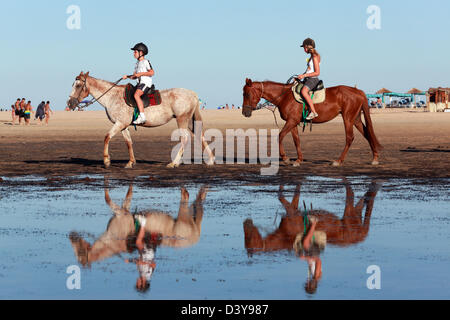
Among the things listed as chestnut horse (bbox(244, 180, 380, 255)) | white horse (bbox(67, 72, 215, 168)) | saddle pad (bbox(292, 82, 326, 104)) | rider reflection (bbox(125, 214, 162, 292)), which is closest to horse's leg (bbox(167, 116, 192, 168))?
white horse (bbox(67, 72, 215, 168))

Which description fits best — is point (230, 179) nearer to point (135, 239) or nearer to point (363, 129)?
point (363, 129)

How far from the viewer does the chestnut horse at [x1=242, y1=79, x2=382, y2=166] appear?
19.9 meters

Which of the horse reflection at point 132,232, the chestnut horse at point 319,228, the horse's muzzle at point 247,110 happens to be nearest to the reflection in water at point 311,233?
the chestnut horse at point 319,228

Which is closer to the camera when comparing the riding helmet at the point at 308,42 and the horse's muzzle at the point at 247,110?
the riding helmet at the point at 308,42

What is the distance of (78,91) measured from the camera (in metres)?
19.6

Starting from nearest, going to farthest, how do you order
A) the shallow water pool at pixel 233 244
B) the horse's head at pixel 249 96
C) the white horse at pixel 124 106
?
1. the shallow water pool at pixel 233 244
2. the white horse at pixel 124 106
3. the horse's head at pixel 249 96

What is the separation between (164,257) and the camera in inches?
309

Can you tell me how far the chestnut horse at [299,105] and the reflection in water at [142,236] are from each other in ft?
27.9

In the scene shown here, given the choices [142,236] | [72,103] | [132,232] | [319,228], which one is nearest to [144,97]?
[72,103]

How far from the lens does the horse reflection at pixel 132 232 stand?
323 inches

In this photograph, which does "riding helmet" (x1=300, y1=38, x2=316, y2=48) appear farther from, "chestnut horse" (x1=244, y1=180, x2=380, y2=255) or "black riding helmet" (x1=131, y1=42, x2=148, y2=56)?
"chestnut horse" (x1=244, y1=180, x2=380, y2=255)

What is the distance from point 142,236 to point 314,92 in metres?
11.5

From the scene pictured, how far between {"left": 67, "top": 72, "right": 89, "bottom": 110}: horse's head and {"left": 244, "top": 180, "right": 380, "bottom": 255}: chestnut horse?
862cm

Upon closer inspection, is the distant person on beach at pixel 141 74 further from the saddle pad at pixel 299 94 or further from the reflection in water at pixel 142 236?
the reflection in water at pixel 142 236
